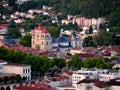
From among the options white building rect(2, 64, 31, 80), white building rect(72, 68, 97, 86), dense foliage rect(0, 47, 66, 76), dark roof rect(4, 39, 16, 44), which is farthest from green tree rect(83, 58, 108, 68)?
dark roof rect(4, 39, 16, 44)

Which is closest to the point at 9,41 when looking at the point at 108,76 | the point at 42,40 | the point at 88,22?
the point at 42,40

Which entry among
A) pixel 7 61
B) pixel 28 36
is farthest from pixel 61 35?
A: pixel 7 61

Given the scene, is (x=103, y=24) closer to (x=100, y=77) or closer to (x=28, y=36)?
(x=28, y=36)

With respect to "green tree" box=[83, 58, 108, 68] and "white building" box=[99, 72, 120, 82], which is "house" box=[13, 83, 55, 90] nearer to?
"white building" box=[99, 72, 120, 82]

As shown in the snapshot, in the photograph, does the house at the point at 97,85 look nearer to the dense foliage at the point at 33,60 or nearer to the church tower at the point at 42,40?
the dense foliage at the point at 33,60

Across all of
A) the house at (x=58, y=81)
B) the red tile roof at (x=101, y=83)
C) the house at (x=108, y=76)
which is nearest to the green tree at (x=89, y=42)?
the house at (x=58, y=81)

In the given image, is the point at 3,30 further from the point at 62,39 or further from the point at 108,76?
the point at 108,76
